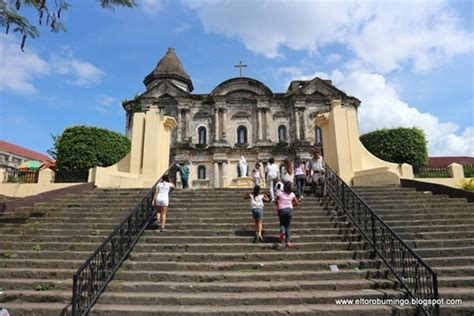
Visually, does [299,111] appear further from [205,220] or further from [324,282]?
[324,282]

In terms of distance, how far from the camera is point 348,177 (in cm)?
1473

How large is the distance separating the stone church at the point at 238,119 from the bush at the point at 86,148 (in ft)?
37.5

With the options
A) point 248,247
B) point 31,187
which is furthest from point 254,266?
point 31,187

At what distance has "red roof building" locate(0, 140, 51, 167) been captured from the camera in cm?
5634

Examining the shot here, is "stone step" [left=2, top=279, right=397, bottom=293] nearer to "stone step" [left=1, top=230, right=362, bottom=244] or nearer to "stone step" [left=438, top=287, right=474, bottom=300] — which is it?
"stone step" [left=438, top=287, right=474, bottom=300]

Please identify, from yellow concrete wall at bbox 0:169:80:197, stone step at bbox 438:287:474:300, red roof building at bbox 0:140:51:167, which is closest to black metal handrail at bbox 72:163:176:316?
stone step at bbox 438:287:474:300

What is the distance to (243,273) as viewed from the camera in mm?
6625

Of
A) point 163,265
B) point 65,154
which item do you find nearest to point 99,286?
point 163,265

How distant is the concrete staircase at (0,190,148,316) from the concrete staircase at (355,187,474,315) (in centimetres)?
678

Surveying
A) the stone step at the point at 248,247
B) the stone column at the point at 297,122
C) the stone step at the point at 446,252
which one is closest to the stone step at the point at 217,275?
the stone step at the point at 248,247

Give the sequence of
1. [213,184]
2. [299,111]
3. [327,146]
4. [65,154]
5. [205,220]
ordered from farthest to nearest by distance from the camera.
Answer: [299,111]
[213,184]
[65,154]
[327,146]
[205,220]

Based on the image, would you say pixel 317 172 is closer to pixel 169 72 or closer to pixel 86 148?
pixel 86 148

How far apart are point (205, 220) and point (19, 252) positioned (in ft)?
14.5

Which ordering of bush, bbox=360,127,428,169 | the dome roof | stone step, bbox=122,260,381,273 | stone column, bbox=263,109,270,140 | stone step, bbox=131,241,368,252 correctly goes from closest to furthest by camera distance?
stone step, bbox=122,260,381,273 < stone step, bbox=131,241,368,252 < bush, bbox=360,127,428,169 < stone column, bbox=263,109,270,140 < the dome roof
